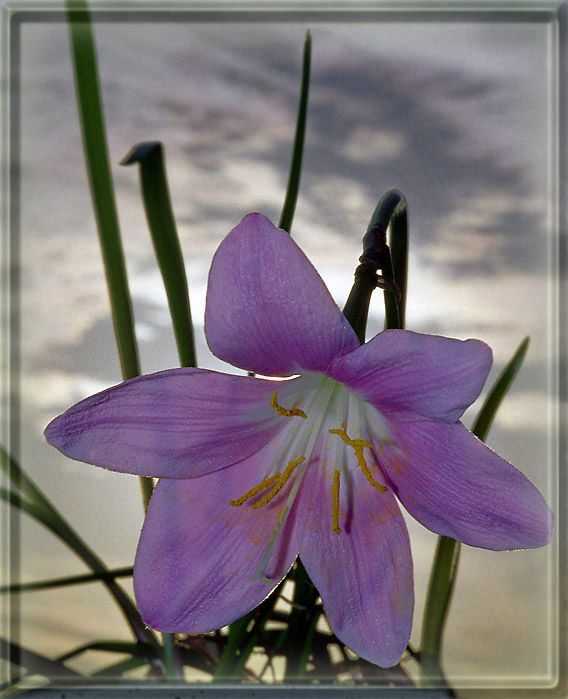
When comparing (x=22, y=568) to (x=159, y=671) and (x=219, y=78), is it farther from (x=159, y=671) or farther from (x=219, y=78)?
(x=219, y=78)

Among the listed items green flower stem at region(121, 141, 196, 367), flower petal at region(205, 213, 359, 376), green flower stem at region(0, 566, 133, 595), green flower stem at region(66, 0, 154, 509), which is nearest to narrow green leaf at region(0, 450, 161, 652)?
green flower stem at region(0, 566, 133, 595)

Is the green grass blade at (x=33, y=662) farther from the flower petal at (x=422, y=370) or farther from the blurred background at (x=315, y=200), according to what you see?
the flower petal at (x=422, y=370)

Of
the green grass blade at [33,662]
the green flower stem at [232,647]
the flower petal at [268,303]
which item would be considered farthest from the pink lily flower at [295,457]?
the green grass blade at [33,662]

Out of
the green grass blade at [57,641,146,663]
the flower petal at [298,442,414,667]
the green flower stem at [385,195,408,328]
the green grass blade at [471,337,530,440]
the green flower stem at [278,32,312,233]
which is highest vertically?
the green flower stem at [278,32,312,233]

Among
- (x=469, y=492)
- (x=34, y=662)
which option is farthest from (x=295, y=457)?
(x=34, y=662)

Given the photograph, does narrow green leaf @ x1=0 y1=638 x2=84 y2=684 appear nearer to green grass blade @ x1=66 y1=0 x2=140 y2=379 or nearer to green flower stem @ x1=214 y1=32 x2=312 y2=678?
green flower stem @ x1=214 y1=32 x2=312 y2=678

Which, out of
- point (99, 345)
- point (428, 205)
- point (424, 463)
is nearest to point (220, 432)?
point (424, 463)

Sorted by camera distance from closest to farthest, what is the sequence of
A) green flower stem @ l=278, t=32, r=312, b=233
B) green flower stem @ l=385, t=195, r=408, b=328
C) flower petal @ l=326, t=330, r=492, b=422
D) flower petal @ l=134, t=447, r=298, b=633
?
flower petal @ l=326, t=330, r=492, b=422 → flower petal @ l=134, t=447, r=298, b=633 → green flower stem @ l=385, t=195, r=408, b=328 → green flower stem @ l=278, t=32, r=312, b=233
